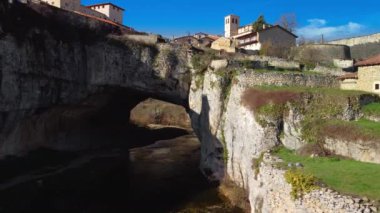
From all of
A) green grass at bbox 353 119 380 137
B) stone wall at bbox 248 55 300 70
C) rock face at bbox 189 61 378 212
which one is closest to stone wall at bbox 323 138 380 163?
green grass at bbox 353 119 380 137

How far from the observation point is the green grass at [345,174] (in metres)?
15.3

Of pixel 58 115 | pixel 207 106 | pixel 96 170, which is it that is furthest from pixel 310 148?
pixel 58 115

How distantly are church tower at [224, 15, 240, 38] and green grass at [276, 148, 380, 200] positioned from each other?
78.6 m

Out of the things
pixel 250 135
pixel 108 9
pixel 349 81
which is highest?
pixel 108 9

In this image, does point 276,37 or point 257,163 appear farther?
point 276,37

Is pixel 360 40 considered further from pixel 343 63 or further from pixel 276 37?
pixel 343 63

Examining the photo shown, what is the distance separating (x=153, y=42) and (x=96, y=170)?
14.5 meters

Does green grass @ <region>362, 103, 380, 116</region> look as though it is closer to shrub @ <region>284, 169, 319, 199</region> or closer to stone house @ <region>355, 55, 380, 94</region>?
stone house @ <region>355, 55, 380, 94</region>

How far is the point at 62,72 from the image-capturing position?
38844 millimetres

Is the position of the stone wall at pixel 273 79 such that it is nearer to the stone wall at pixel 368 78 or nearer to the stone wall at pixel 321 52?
the stone wall at pixel 368 78

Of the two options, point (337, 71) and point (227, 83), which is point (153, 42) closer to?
point (227, 83)

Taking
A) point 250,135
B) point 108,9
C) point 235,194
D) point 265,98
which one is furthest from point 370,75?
point 108,9

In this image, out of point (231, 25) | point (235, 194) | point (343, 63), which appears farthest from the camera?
point (231, 25)

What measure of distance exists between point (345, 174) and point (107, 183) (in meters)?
21.0
